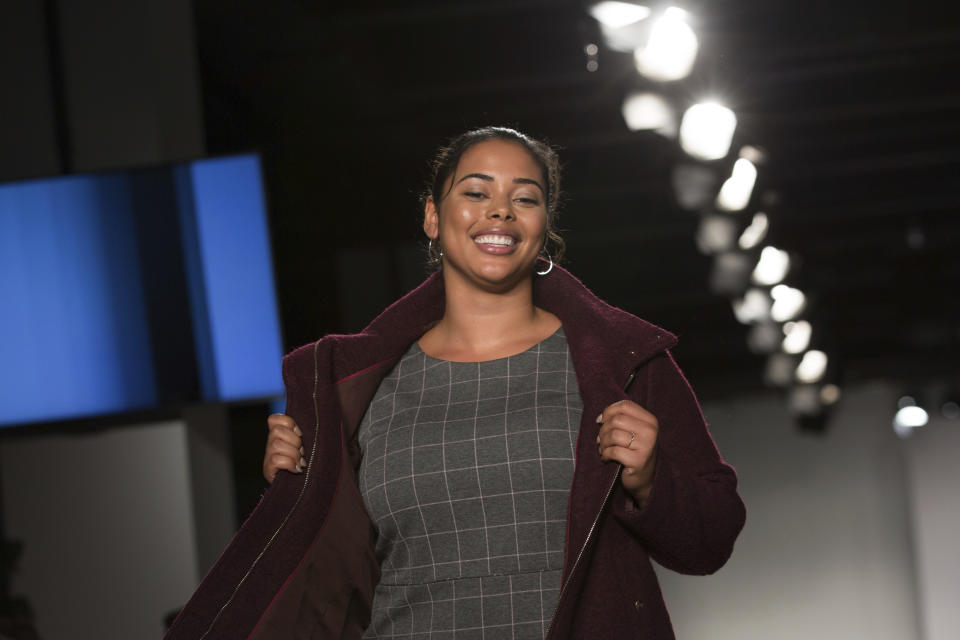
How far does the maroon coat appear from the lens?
129 centimetres

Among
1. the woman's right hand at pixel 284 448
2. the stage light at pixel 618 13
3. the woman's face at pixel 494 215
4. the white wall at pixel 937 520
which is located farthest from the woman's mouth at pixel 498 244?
the white wall at pixel 937 520

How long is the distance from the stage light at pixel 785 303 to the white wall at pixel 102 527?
2265 mm

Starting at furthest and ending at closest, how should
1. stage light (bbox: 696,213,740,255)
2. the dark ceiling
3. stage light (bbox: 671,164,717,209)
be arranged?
stage light (bbox: 696,213,740,255)
stage light (bbox: 671,164,717,209)
the dark ceiling

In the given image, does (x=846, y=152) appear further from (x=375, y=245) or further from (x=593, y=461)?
(x=593, y=461)

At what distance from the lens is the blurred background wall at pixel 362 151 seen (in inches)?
115

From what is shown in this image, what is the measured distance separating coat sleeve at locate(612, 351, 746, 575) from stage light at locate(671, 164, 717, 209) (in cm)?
225

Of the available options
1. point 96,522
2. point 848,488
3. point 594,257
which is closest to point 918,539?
point 848,488

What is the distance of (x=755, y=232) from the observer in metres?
3.83

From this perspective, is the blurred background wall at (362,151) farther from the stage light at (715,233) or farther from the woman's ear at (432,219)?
the woman's ear at (432,219)

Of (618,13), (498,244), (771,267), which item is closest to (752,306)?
(771,267)

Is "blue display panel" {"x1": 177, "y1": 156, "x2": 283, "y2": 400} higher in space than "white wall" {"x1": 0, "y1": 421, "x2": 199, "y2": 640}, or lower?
higher

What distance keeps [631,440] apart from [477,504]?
0.77ft

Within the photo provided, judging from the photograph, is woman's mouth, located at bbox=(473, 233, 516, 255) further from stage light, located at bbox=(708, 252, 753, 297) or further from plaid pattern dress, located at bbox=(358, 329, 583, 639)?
stage light, located at bbox=(708, 252, 753, 297)

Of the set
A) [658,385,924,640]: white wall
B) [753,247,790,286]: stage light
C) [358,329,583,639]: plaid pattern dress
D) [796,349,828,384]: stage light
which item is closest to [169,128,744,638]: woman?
[358,329,583,639]: plaid pattern dress
